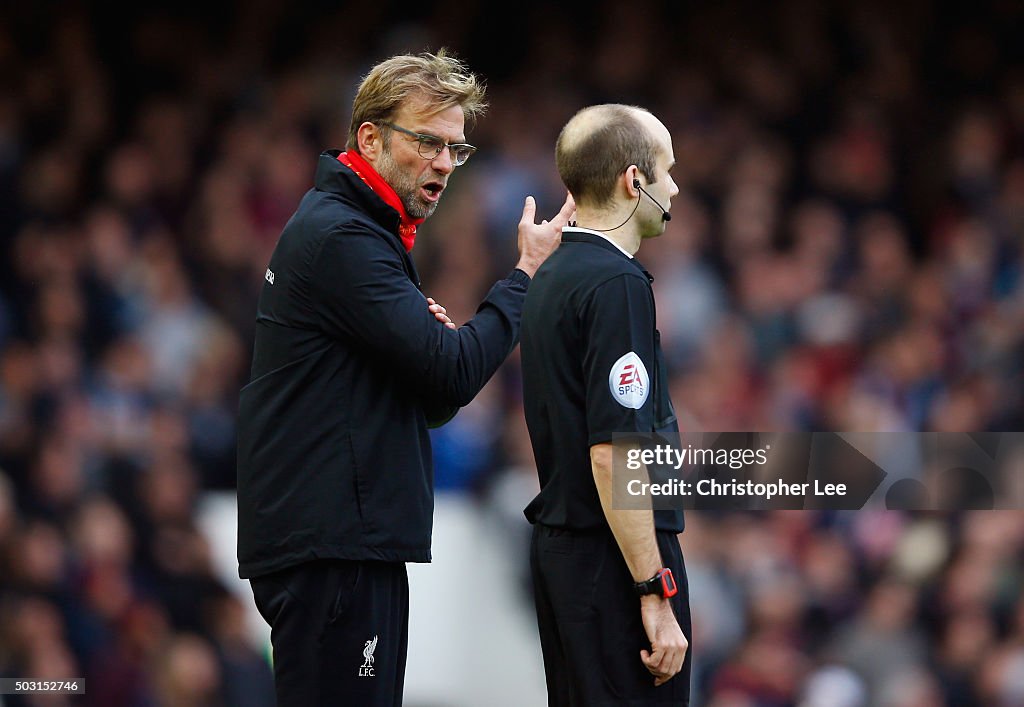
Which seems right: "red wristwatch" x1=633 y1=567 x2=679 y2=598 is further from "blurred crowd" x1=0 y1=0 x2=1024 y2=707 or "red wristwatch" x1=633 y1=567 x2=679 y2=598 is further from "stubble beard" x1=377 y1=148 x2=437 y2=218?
"blurred crowd" x1=0 y1=0 x2=1024 y2=707

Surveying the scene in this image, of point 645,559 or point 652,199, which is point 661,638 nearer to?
point 645,559

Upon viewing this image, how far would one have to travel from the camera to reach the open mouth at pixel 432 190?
2926 mm

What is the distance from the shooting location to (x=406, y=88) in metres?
2.90

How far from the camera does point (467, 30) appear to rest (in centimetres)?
735

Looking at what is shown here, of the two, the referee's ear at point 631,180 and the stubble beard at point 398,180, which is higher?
the stubble beard at point 398,180

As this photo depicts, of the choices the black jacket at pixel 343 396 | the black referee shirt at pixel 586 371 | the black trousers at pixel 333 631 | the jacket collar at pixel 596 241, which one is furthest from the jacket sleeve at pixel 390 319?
the black trousers at pixel 333 631

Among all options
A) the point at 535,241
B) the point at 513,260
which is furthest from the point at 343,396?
the point at 513,260

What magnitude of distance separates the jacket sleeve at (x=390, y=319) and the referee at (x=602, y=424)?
0.14 meters

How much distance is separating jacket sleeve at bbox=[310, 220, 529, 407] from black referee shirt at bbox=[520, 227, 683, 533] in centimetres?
13

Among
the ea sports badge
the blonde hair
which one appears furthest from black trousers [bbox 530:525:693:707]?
the blonde hair

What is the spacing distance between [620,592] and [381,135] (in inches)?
41.2

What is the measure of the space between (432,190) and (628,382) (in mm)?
631

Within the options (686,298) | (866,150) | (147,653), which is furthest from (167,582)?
(866,150)

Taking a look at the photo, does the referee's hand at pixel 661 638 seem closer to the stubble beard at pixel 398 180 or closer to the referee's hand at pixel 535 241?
the referee's hand at pixel 535 241
